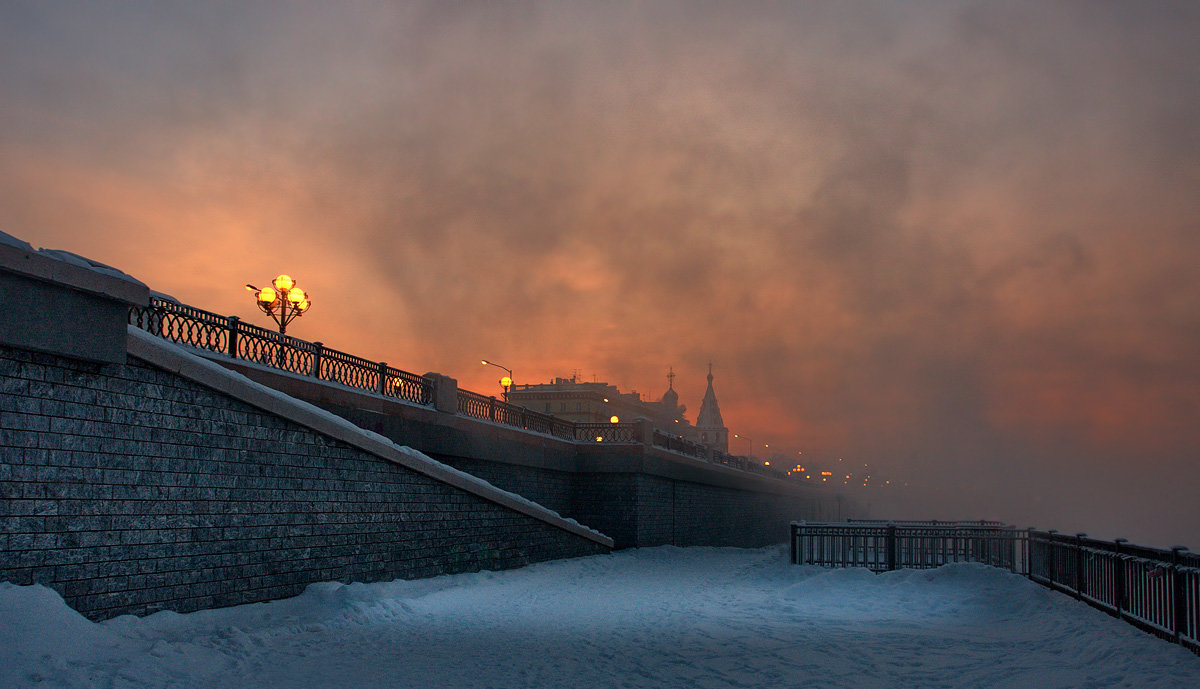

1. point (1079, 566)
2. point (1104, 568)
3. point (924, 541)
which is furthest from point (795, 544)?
point (1104, 568)

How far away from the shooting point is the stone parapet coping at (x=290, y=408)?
10.6m

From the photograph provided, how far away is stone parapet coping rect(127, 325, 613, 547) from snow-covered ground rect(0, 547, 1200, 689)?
200 centimetres

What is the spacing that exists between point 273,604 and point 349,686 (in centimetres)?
412

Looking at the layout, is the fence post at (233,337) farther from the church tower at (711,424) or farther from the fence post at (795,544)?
the church tower at (711,424)

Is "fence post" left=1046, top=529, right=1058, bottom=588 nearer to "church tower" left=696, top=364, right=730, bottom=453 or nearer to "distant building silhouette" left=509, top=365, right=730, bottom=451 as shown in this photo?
"distant building silhouette" left=509, top=365, right=730, bottom=451

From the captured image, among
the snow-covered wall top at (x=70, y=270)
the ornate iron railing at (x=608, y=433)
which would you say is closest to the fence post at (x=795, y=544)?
the ornate iron railing at (x=608, y=433)

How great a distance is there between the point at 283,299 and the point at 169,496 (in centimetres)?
1163

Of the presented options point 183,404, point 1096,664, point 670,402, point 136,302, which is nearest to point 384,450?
point 183,404

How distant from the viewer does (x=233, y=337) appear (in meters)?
15.8

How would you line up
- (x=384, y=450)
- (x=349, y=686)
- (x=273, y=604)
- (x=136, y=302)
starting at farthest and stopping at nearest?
(x=384, y=450), (x=273, y=604), (x=136, y=302), (x=349, y=686)

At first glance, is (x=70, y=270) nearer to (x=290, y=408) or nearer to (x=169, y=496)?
(x=169, y=496)

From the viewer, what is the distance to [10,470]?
29.2 feet

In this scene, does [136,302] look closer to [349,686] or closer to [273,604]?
[273,604]

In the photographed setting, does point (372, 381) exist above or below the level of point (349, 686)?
above
